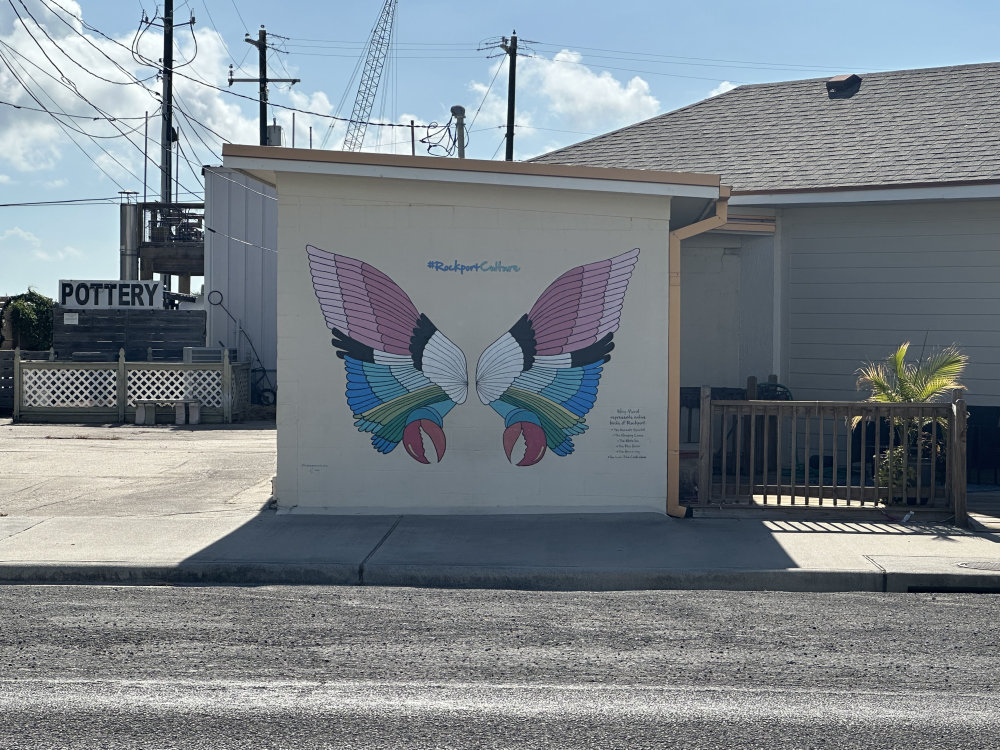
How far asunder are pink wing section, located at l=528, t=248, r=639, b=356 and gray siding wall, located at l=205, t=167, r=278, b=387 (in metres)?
15.7

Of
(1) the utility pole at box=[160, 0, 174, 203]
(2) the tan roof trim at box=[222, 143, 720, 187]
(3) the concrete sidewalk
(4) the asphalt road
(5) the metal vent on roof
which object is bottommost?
(4) the asphalt road

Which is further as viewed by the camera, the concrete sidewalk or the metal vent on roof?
the metal vent on roof

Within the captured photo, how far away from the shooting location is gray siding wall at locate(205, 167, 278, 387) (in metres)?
25.1

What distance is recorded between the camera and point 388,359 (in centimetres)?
1056

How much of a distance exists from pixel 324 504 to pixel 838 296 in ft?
24.8

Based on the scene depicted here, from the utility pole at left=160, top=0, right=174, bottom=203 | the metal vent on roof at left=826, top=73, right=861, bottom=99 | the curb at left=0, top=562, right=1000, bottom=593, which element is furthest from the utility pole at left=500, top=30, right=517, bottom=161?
the curb at left=0, top=562, right=1000, bottom=593

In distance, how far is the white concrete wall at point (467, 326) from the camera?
412 inches

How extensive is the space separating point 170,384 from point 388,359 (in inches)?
521

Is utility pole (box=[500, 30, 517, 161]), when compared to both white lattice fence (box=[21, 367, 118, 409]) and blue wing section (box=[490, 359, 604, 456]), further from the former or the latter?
blue wing section (box=[490, 359, 604, 456])

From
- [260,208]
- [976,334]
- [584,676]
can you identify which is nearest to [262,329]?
[260,208]

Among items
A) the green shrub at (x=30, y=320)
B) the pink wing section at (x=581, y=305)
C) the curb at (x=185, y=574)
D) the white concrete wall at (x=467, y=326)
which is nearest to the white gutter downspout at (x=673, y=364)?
the white concrete wall at (x=467, y=326)

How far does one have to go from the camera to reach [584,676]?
5.75m

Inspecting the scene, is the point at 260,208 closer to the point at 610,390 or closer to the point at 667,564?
the point at 610,390

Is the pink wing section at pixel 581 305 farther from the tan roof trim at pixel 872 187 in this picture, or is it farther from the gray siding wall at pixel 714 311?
the gray siding wall at pixel 714 311
